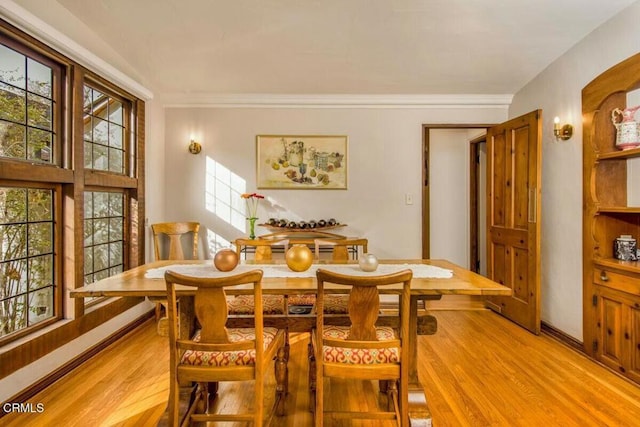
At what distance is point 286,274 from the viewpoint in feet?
6.53

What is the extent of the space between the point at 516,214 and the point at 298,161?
7.57 feet

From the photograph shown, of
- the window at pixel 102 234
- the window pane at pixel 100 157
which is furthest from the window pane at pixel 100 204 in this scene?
the window pane at pixel 100 157

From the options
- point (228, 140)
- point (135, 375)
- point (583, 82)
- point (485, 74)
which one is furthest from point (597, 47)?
point (135, 375)

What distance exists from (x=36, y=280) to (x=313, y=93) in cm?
296

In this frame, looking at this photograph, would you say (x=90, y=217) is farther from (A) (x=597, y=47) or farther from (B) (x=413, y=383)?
(A) (x=597, y=47)

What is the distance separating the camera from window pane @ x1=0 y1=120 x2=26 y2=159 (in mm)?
Answer: 2000

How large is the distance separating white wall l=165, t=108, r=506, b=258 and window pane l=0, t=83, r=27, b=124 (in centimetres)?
183

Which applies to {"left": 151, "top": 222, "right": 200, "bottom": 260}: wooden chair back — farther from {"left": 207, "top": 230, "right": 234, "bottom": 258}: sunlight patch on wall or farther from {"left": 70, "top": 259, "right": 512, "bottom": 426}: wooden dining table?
{"left": 70, "top": 259, "right": 512, "bottom": 426}: wooden dining table

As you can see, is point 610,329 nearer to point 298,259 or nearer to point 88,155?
point 298,259

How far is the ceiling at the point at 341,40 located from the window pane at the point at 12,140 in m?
0.89

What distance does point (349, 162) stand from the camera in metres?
3.96

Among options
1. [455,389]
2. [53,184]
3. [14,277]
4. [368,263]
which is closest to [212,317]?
[368,263]

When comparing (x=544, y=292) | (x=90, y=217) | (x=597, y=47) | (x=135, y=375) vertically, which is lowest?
(x=135, y=375)

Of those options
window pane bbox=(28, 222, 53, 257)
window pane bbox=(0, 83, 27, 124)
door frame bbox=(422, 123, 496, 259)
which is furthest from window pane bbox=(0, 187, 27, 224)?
door frame bbox=(422, 123, 496, 259)
